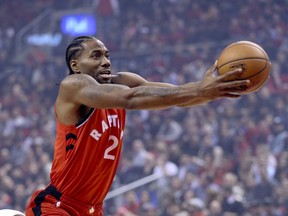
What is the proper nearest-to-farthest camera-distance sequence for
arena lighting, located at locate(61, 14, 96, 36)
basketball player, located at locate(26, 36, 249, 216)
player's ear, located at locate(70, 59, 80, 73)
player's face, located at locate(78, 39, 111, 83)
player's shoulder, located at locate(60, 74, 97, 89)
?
player's shoulder, located at locate(60, 74, 97, 89), basketball player, located at locate(26, 36, 249, 216), player's face, located at locate(78, 39, 111, 83), player's ear, located at locate(70, 59, 80, 73), arena lighting, located at locate(61, 14, 96, 36)

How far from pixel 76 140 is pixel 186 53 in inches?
416

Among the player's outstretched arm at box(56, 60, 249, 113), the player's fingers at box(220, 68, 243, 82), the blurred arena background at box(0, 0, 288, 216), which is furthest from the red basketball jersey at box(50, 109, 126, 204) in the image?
the blurred arena background at box(0, 0, 288, 216)

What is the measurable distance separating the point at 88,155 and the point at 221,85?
4.25ft

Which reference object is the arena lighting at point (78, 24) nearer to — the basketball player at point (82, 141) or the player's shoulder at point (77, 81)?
the basketball player at point (82, 141)

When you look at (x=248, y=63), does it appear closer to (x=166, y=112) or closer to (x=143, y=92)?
(x=143, y=92)

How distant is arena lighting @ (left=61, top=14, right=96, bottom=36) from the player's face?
13.0 m

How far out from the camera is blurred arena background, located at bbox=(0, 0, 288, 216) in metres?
11.0

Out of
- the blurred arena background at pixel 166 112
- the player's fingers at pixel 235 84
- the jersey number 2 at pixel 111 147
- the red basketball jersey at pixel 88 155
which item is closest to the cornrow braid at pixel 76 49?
the red basketball jersey at pixel 88 155

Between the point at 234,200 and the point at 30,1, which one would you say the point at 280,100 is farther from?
the point at 30,1

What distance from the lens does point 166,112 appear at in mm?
13789

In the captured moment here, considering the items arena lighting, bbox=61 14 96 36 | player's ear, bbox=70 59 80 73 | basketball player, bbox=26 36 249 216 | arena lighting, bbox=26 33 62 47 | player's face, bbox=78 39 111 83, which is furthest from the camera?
arena lighting, bbox=26 33 62 47

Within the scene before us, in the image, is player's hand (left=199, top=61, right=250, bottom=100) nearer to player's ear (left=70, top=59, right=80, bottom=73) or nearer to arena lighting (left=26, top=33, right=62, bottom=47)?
player's ear (left=70, top=59, right=80, bottom=73)

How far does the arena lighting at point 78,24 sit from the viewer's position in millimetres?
18453

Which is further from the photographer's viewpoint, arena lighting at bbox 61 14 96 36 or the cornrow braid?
arena lighting at bbox 61 14 96 36
